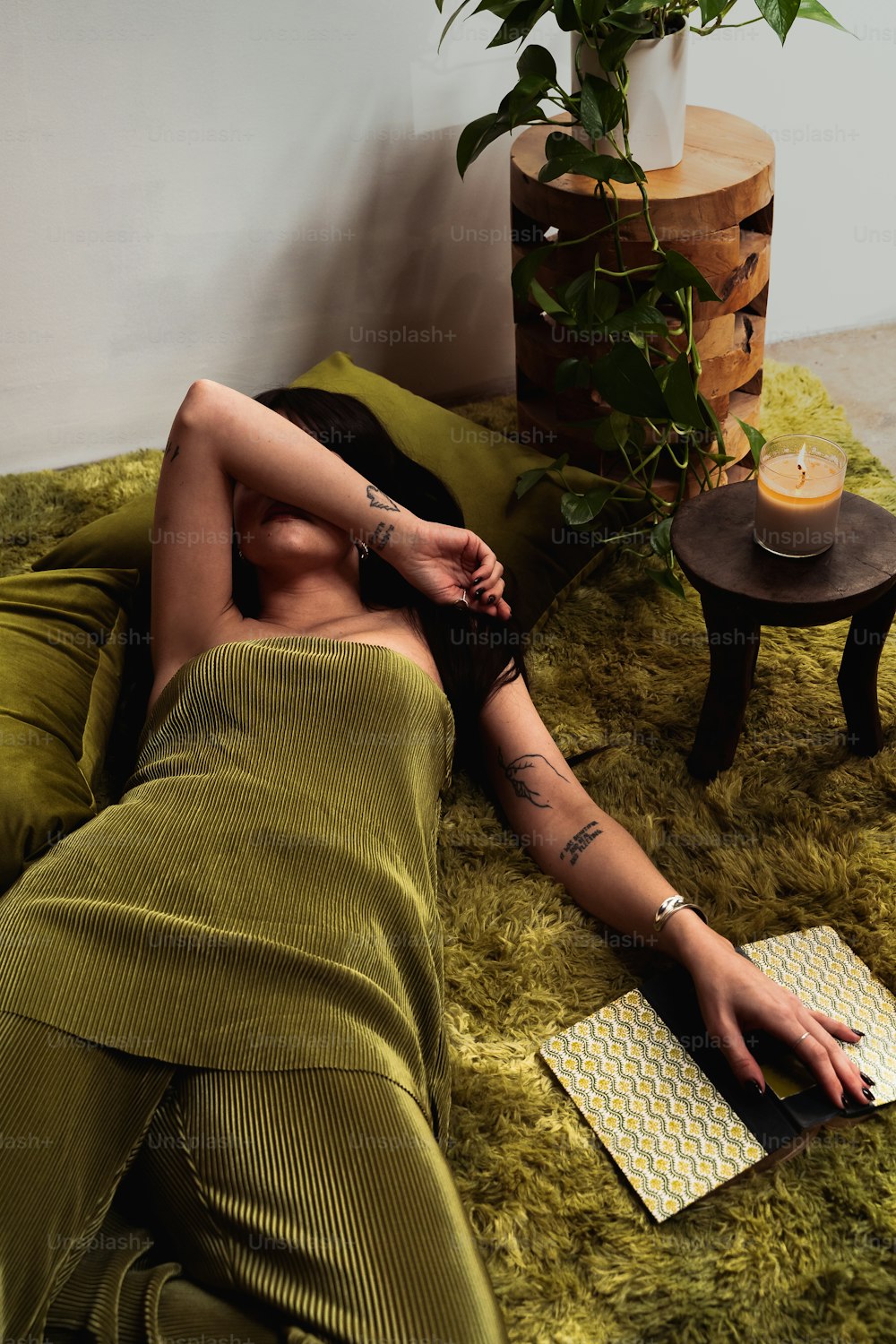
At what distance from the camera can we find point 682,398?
1543 millimetres

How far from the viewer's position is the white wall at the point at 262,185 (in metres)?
1.84

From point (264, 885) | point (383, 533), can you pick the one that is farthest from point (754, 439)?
point (264, 885)

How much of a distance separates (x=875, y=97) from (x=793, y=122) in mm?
202

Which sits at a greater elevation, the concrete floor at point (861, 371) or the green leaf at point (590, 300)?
the green leaf at point (590, 300)

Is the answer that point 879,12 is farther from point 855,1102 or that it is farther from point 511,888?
point 855,1102

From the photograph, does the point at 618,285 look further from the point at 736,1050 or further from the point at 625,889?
the point at 736,1050

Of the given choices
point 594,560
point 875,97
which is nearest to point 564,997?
point 594,560

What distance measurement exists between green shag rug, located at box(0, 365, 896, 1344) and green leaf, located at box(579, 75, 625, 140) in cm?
68

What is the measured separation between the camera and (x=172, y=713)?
4.35 feet

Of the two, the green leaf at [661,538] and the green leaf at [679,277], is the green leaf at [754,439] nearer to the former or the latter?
the green leaf at [661,538]

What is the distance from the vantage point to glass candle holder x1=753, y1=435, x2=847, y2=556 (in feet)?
4.45

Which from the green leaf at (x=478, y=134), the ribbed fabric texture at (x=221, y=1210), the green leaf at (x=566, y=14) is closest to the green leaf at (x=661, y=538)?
the green leaf at (x=478, y=134)

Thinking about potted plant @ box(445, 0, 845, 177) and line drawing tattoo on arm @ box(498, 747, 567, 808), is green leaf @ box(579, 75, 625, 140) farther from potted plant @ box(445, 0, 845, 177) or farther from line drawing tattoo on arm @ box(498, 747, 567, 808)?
line drawing tattoo on arm @ box(498, 747, 567, 808)

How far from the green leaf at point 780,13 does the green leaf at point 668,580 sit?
723mm
